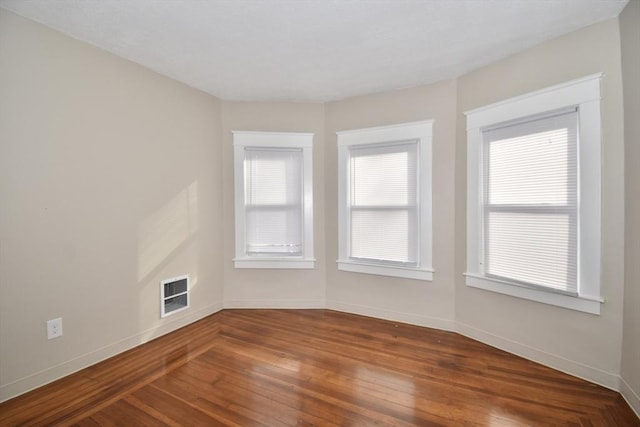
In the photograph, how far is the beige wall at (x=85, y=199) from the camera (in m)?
2.02

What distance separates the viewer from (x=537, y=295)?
243cm

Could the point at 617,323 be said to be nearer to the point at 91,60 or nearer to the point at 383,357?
the point at 383,357

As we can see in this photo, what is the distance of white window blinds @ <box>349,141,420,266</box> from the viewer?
326cm

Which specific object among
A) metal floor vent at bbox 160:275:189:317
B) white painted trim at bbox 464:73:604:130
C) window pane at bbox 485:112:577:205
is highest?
white painted trim at bbox 464:73:604:130

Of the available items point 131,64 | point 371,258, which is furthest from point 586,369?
point 131,64

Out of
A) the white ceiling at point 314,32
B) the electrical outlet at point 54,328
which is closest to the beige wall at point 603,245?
the white ceiling at point 314,32

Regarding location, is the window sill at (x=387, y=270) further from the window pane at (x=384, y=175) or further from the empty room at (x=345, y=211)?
the window pane at (x=384, y=175)

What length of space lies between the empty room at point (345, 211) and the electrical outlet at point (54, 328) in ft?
0.13

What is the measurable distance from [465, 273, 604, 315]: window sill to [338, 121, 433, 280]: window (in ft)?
1.54

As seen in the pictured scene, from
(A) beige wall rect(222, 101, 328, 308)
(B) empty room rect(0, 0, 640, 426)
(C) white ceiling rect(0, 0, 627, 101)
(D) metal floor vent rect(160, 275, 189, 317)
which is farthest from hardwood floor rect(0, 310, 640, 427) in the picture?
(C) white ceiling rect(0, 0, 627, 101)

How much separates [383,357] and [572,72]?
8.76ft

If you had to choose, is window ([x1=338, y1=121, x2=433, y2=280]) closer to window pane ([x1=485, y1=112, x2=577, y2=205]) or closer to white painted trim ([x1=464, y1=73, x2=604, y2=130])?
white painted trim ([x1=464, y1=73, x2=604, y2=130])

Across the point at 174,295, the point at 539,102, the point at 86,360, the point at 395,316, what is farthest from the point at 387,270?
the point at 86,360

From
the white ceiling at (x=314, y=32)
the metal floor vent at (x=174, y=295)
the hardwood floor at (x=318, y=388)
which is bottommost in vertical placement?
the hardwood floor at (x=318, y=388)
